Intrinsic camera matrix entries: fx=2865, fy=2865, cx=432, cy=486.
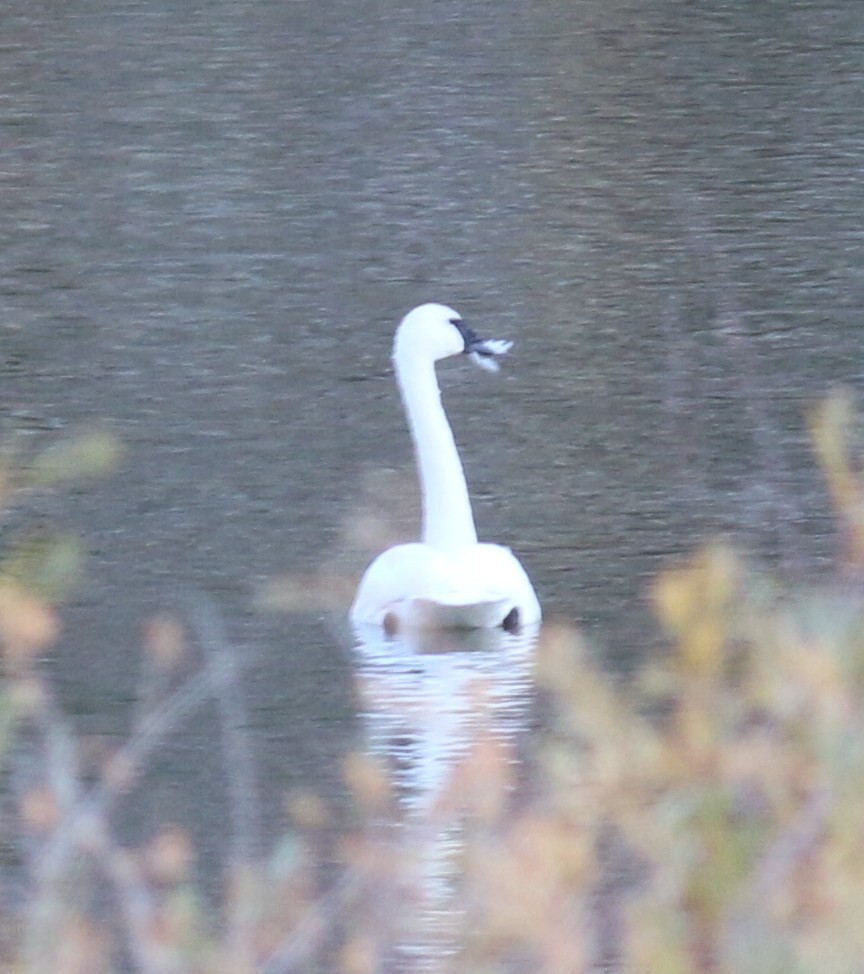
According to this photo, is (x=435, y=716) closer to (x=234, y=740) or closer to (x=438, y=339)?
(x=234, y=740)

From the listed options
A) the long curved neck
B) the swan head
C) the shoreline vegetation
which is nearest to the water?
the long curved neck

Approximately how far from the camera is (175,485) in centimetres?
923

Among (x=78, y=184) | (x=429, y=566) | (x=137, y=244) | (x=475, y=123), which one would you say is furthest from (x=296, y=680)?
(x=475, y=123)

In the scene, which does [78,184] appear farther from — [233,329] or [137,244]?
[233,329]

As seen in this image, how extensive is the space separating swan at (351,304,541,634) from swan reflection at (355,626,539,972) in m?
0.07

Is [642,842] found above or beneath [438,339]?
above

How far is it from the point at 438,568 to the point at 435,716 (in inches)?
33.8

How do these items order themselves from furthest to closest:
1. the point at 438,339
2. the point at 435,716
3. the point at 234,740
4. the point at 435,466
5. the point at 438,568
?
the point at 438,339, the point at 435,466, the point at 438,568, the point at 435,716, the point at 234,740

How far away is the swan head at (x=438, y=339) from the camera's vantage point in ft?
27.2

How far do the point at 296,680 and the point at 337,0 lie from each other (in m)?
14.4

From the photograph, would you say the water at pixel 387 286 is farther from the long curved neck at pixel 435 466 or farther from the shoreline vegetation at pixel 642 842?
the shoreline vegetation at pixel 642 842

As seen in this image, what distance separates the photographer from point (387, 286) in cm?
1287

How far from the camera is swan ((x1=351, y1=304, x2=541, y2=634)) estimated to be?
7324 millimetres

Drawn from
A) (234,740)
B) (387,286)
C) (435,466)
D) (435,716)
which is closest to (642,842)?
(234,740)
